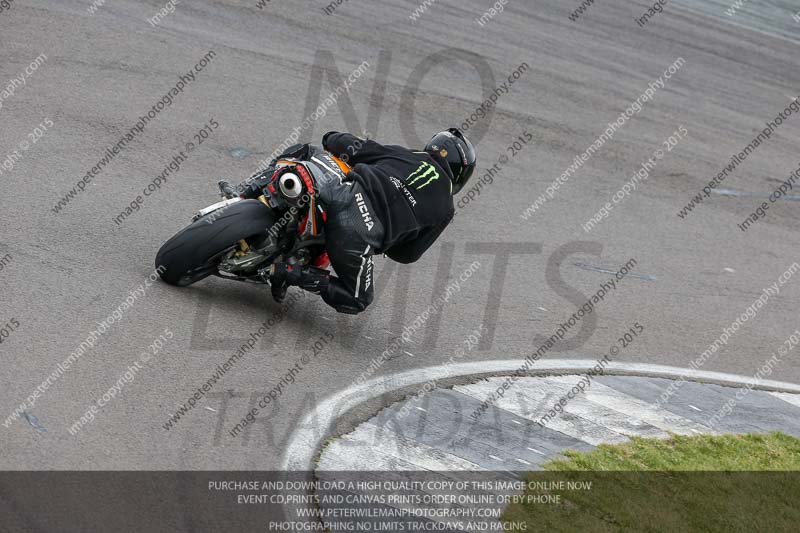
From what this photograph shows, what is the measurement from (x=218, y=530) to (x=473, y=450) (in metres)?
1.92

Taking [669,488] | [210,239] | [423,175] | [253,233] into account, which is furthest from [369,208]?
[669,488]

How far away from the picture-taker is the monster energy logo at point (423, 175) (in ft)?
24.3

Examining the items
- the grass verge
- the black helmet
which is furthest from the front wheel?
the grass verge

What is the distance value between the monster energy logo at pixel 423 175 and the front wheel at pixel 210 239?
103 cm

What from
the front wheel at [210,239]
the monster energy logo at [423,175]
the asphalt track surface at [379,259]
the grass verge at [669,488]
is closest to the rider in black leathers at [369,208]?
the monster energy logo at [423,175]

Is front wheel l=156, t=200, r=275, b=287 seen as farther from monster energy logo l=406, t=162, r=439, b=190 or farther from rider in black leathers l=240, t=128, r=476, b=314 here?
monster energy logo l=406, t=162, r=439, b=190

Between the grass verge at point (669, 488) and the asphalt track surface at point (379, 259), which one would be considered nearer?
the grass verge at point (669, 488)

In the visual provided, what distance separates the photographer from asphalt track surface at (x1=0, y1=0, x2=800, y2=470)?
6.25m

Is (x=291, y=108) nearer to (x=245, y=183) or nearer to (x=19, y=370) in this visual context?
(x=245, y=183)

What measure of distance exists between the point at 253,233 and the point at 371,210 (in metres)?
0.84

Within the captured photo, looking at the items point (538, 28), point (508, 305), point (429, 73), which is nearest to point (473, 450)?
point (508, 305)

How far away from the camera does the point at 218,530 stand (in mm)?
5016

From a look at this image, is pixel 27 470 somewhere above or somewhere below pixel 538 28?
above

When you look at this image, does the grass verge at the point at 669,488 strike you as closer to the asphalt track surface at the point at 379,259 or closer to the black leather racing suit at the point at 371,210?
the asphalt track surface at the point at 379,259
